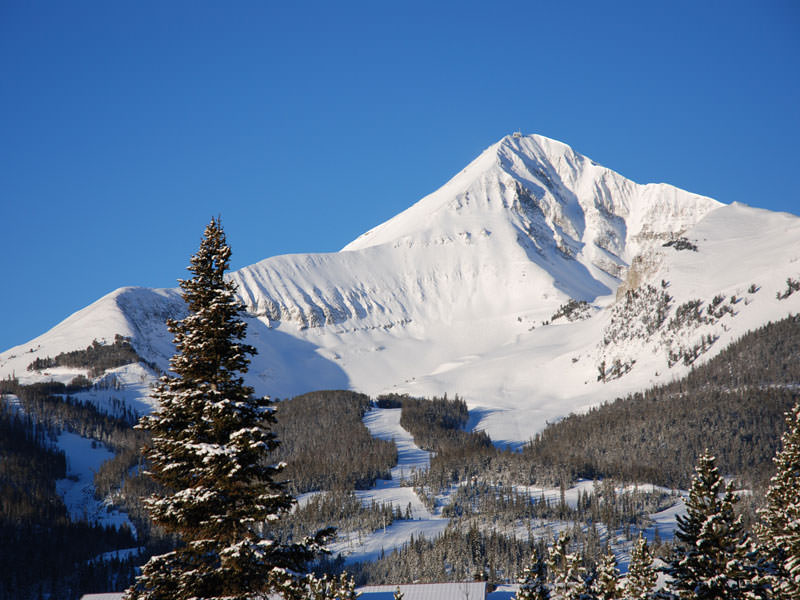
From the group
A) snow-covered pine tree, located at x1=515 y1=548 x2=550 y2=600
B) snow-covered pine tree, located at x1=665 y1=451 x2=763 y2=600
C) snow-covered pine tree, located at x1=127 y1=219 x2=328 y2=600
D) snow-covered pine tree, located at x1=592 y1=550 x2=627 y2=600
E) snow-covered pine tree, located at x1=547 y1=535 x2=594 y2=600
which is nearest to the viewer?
snow-covered pine tree, located at x1=127 y1=219 x2=328 y2=600

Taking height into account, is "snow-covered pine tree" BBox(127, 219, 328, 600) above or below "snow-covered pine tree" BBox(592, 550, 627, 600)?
above

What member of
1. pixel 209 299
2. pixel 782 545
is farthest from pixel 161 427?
pixel 782 545

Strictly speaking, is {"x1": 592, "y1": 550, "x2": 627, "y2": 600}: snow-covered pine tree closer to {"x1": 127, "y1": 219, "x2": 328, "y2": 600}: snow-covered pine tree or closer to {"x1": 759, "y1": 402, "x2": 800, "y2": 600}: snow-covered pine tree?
{"x1": 759, "y1": 402, "x2": 800, "y2": 600}: snow-covered pine tree

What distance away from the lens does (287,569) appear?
2495 centimetres

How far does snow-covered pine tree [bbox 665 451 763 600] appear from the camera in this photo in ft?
132

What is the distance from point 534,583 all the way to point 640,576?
221 inches

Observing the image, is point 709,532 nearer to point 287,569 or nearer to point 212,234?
point 287,569

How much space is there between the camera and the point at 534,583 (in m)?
45.5

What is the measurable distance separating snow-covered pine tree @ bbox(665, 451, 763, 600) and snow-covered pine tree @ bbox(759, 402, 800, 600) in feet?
10.4

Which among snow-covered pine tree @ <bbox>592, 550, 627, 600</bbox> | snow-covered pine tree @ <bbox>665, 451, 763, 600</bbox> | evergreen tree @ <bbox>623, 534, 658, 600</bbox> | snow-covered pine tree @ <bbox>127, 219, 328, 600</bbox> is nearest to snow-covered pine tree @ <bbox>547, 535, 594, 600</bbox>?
snow-covered pine tree @ <bbox>592, 550, 627, 600</bbox>

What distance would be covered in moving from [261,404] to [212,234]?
6.24 metres

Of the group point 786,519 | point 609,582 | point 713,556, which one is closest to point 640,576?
point 609,582

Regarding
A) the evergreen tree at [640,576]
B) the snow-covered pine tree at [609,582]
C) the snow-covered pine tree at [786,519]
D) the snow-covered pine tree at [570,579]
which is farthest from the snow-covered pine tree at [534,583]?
the snow-covered pine tree at [786,519]

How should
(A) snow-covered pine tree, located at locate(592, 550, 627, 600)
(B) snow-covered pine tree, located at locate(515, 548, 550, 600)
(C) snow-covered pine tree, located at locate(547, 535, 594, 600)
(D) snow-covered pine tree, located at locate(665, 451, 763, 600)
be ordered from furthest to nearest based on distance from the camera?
(B) snow-covered pine tree, located at locate(515, 548, 550, 600)
(A) snow-covered pine tree, located at locate(592, 550, 627, 600)
(C) snow-covered pine tree, located at locate(547, 535, 594, 600)
(D) snow-covered pine tree, located at locate(665, 451, 763, 600)
